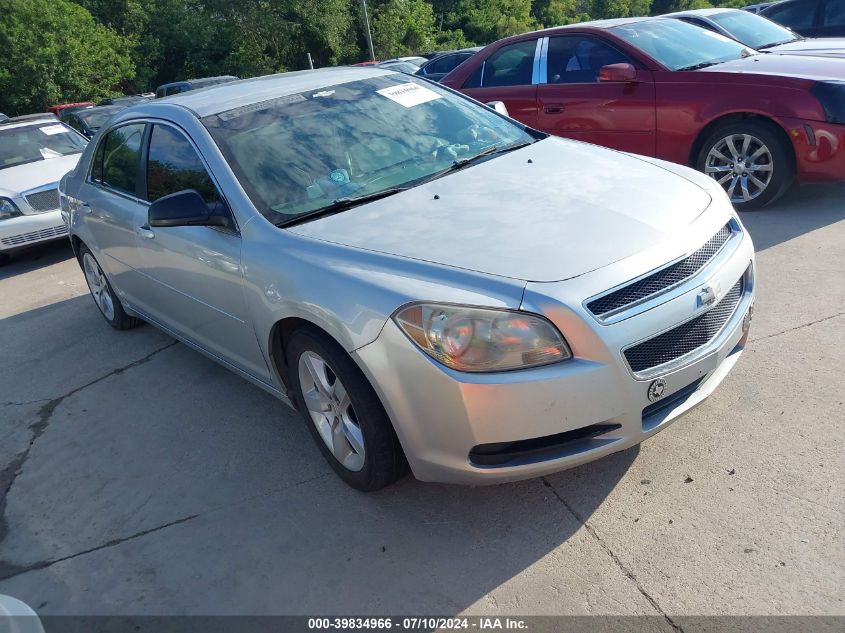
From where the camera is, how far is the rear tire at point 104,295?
5.42m

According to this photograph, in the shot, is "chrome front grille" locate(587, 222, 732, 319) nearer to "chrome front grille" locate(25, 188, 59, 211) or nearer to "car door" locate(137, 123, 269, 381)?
"car door" locate(137, 123, 269, 381)

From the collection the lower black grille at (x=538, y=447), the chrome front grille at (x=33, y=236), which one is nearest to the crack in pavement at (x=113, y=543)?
the lower black grille at (x=538, y=447)

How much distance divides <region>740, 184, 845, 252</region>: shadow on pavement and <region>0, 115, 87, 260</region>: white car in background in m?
6.48

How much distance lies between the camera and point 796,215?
581 cm

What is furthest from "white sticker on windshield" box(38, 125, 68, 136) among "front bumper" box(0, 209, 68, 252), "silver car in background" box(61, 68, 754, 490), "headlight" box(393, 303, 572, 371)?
"headlight" box(393, 303, 572, 371)

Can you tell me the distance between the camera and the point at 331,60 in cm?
3709

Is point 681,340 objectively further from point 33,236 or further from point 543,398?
point 33,236

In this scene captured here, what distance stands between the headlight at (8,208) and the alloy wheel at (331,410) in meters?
6.53

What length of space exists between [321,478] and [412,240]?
47.9 inches

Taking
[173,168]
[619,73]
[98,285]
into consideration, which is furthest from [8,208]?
[619,73]

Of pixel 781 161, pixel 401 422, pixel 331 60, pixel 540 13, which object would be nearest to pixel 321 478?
pixel 401 422

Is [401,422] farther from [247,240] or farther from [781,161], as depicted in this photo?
[781,161]

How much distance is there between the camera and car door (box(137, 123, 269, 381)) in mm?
3428

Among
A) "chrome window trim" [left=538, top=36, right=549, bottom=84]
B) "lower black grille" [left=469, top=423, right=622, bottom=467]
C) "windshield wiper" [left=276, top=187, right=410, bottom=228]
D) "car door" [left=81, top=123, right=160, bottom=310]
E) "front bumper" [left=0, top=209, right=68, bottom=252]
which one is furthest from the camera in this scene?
"front bumper" [left=0, top=209, right=68, bottom=252]
